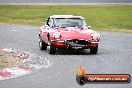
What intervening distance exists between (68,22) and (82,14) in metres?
22.7

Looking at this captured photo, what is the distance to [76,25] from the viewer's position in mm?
19078

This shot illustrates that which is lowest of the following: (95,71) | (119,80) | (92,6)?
(92,6)

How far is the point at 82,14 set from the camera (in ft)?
137

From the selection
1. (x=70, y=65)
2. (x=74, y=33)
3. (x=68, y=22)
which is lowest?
(x=70, y=65)

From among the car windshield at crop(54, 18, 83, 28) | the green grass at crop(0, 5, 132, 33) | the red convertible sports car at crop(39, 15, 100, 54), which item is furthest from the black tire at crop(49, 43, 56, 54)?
the green grass at crop(0, 5, 132, 33)

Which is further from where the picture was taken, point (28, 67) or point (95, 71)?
point (28, 67)

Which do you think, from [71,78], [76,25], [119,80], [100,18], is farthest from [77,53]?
[100,18]

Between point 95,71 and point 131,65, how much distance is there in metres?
1.74

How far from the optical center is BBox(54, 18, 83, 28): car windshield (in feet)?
62.3

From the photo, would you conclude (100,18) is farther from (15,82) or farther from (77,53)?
(15,82)

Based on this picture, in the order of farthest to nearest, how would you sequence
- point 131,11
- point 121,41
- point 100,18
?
point 131,11, point 100,18, point 121,41

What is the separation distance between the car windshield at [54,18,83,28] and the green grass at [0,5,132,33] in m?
15.2

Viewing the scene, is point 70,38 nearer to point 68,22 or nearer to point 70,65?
point 68,22

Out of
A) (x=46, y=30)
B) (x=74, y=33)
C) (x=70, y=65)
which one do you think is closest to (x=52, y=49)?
(x=74, y=33)
